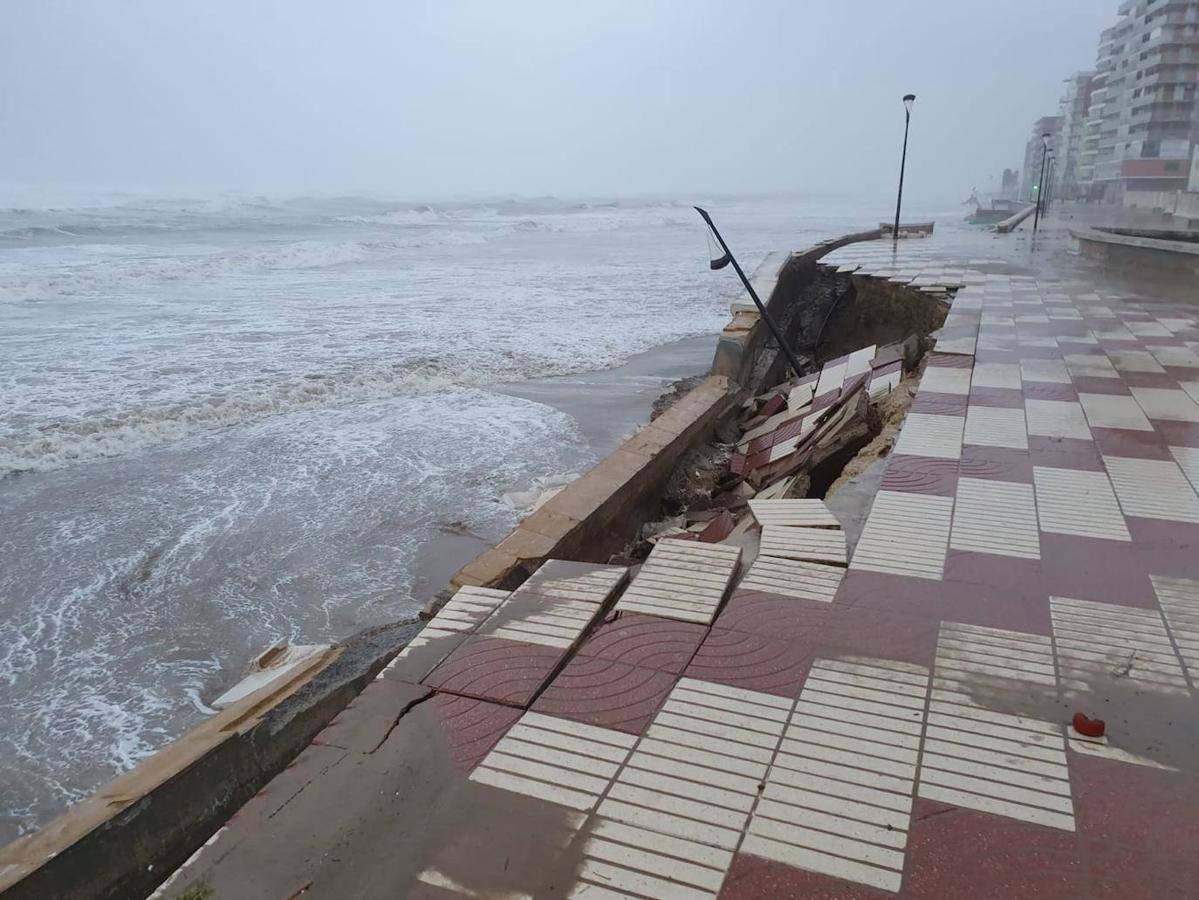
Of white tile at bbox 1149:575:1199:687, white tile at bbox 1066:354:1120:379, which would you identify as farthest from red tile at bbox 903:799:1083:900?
white tile at bbox 1066:354:1120:379

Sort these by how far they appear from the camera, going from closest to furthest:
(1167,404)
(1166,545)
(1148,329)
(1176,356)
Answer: (1166,545), (1167,404), (1176,356), (1148,329)

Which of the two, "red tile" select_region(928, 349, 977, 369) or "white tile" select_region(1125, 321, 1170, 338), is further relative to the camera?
"white tile" select_region(1125, 321, 1170, 338)

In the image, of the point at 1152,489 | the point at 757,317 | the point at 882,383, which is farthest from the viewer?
the point at 757,317

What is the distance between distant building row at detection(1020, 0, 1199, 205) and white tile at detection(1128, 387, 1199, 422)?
49.8m

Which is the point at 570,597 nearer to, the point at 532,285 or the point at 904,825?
the point at 904,825

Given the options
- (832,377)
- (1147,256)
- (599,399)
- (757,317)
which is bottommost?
(599,399)

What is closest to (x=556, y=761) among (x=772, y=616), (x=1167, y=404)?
(x=772, y=616)

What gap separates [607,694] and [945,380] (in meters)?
5.09

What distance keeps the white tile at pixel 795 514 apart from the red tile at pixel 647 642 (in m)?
1.12

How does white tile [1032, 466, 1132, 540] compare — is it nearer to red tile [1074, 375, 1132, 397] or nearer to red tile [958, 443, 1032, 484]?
red tile [958, 443, 1032, 484]

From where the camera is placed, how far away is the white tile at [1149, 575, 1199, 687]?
9.52 ft

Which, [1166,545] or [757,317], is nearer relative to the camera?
[1166,545]

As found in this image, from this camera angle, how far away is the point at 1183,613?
3168mm

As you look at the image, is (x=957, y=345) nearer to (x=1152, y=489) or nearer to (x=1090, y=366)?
(x=1090, y=366)
